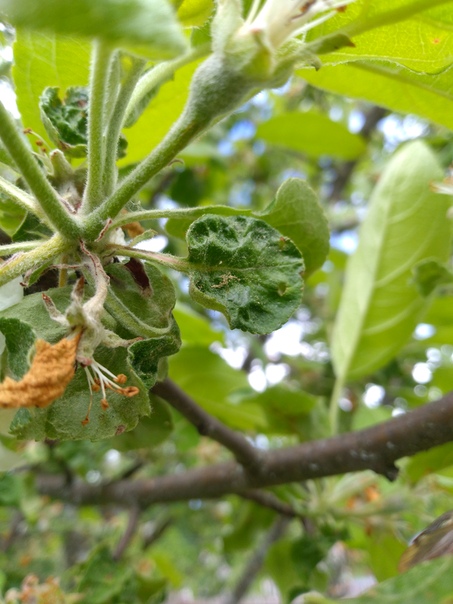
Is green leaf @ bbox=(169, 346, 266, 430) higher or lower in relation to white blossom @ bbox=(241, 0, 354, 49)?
lower

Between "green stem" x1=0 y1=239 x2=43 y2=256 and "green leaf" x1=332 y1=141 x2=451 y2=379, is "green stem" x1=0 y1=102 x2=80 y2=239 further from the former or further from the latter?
"green leaf" x1=332 y1=141 x2=451 y2=379

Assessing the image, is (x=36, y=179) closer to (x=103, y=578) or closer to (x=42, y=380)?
(x=42, y=380)

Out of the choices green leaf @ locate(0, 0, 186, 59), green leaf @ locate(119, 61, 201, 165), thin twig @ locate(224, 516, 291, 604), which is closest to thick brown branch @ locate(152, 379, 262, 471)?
green leaf @ locate(119, 61, 201, 165)

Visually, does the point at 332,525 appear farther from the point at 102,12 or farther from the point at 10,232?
the point at 102,12

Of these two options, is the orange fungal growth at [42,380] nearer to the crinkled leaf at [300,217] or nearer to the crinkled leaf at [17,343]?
the crinkled leaf at [17,343]

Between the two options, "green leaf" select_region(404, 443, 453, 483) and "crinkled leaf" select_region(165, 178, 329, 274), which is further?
"green leaf" select_region(404, 443, 453, 483)

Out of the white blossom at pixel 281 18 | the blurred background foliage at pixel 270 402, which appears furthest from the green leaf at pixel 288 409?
the white blossom at pixel 281 18
